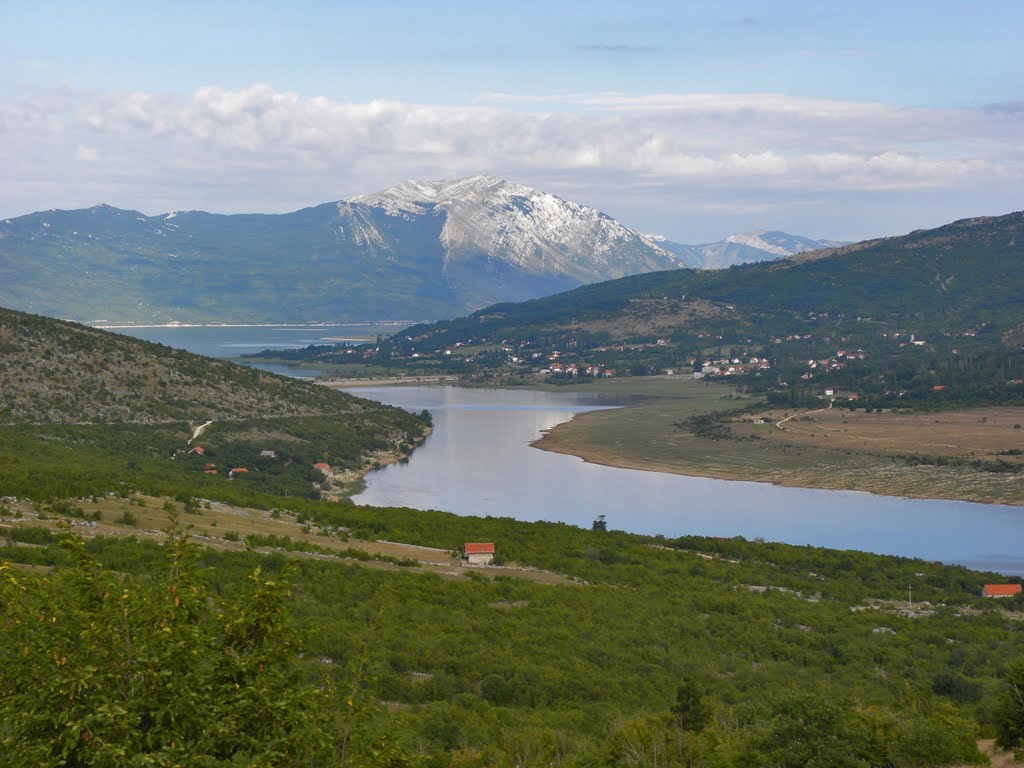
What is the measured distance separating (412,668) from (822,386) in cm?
8640

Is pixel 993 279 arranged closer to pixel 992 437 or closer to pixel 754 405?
pixel 754 405

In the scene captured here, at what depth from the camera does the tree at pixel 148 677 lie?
7.62 metres

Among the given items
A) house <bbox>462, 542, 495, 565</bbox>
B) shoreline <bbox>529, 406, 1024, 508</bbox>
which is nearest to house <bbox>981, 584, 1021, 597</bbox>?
house <bbox>462, 542, 495, 565</bbox>

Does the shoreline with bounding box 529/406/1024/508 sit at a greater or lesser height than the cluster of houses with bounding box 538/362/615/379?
lesser

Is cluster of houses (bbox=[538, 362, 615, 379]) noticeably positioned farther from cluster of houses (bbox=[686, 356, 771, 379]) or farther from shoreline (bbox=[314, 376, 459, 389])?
shoreline (bbox=[314, 376, 459, 389])

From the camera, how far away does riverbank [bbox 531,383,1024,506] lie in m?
55.7

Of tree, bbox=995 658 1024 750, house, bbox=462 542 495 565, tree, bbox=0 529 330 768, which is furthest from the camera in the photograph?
house, bbox=462 542 495 565

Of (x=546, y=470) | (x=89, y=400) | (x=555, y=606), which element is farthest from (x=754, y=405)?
(x=555, y=606)

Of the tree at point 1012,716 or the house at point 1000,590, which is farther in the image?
the house at point 1000,590

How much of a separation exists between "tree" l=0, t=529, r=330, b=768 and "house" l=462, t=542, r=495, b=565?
21.5 meters

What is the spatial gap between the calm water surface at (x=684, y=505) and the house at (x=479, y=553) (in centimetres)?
1621

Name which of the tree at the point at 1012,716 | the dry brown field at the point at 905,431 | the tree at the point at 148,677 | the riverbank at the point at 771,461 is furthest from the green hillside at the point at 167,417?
the tree at the point at 148,677

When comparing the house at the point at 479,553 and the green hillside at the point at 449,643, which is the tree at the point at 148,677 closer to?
the green hillside at the point at 449,643

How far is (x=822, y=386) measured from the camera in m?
100
